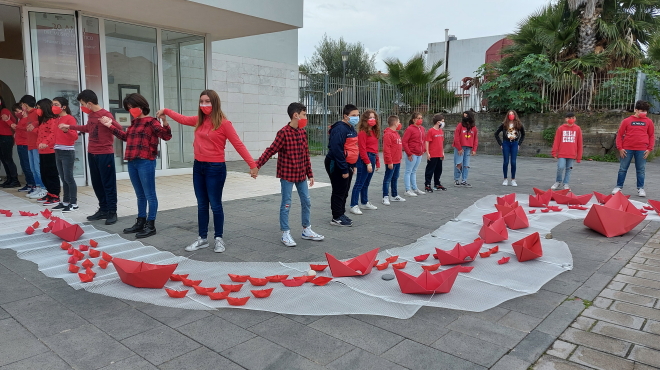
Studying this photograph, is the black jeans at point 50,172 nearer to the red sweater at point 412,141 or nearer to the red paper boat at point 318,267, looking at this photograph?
the red paper boat at point 318,267

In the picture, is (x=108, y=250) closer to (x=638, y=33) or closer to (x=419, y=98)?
(x=419, y=98)

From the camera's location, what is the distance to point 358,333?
10.1 ft

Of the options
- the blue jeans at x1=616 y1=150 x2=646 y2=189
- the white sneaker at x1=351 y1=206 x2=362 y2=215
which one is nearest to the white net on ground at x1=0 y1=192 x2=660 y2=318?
the white sneaker at x1=351 y1=206 x2=362 y2=215

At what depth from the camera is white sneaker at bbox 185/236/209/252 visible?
4.98m

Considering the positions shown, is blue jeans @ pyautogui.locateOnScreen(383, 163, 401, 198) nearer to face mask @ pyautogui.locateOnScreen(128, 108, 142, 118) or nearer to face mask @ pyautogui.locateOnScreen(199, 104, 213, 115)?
face mask @ pyautogui.locateOnScreen(199, 104, 213, 115)

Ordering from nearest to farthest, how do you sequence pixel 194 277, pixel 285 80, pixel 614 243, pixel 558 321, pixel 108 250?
pixel 558 321, pixel 194 277, pixel 108 250, pixel 614 243, pixel 285 80

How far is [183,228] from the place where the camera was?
Answer: 602 centimetres

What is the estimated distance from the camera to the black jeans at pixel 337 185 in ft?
20.1

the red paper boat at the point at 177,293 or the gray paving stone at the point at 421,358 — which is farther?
the red paper boat at the point at 177,293

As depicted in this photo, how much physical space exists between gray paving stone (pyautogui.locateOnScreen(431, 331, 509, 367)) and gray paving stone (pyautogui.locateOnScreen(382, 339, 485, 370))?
57mm

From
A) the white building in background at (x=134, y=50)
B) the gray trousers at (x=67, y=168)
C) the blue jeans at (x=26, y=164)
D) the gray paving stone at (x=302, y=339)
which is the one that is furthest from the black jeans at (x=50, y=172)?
the gray paving stone at (x=302, y=339)

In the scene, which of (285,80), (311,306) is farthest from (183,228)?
(285,80)

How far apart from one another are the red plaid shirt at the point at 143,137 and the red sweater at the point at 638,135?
8189mm

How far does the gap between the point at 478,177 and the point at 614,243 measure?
624 cm
